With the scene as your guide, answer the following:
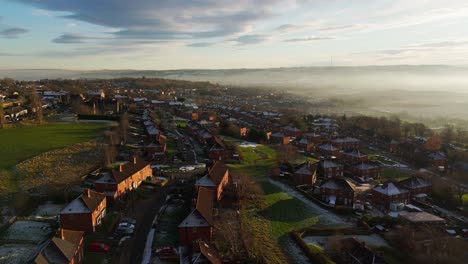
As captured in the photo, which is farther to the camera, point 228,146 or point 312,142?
point 312,142

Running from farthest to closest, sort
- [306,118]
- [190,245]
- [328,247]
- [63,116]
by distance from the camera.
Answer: [306,118], [63,116], [328,247], [190,245]

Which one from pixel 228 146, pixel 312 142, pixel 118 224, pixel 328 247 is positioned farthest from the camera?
pixel 312 142

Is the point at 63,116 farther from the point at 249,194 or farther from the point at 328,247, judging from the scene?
the point at 328,247

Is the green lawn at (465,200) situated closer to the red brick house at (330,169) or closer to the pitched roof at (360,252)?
the red brick house at (330,169)

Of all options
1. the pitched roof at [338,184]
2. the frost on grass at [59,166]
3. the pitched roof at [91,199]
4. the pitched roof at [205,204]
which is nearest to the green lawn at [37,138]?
the frost on grass at [59,166]

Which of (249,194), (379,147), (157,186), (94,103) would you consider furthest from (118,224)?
(94,103)

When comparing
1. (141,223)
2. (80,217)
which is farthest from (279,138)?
(80,217)
